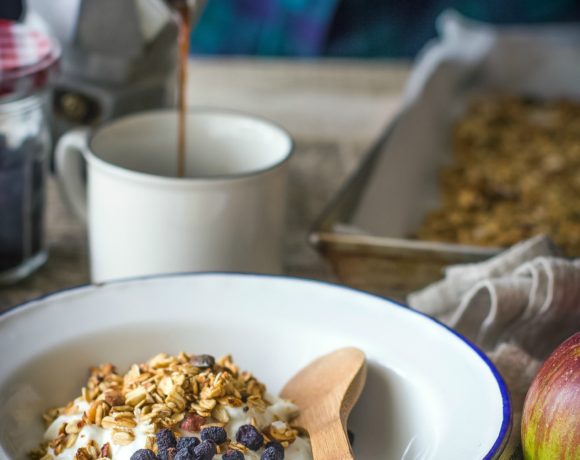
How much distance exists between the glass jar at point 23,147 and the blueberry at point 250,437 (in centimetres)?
37

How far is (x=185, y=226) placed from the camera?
0.70 meters

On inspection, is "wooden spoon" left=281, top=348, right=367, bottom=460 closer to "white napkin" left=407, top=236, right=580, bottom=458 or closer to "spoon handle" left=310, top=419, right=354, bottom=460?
"spoon handle" left=310, top=419, right=354, bottom=460

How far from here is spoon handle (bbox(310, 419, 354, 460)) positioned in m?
0.52

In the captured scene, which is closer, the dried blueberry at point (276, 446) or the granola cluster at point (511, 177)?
the dried blueberry at point (276, 446)

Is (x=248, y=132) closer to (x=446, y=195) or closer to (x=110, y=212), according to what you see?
(x=110, y=212)

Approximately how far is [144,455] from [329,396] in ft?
0.43

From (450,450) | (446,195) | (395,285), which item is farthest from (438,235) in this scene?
(450,450)

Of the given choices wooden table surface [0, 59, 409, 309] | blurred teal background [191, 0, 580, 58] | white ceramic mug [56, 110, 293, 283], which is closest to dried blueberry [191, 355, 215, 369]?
white ceramic mug [56, 110, 293, 283]

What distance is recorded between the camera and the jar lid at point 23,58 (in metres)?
0.74

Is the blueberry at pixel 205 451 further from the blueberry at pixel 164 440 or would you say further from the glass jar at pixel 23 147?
the glass jar at pixel 23 147

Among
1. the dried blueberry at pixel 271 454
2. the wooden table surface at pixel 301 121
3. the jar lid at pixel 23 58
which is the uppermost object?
the jar lid at pixel 23 58

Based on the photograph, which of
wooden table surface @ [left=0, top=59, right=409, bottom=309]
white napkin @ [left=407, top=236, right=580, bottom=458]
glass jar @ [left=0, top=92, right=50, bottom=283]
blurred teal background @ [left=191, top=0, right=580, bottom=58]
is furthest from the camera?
blurred teal background @ [left=191, top=0, right=580, bottom=58]

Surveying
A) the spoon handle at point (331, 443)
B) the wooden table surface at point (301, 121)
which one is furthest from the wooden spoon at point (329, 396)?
the wooden table surface at point (301, 121)

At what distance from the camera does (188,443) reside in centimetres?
49
